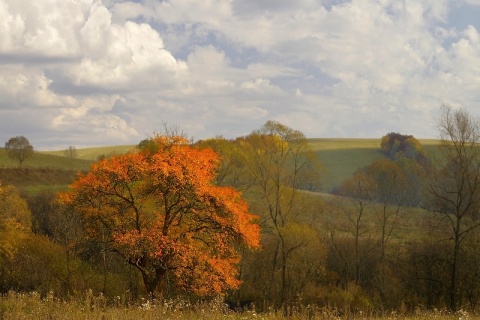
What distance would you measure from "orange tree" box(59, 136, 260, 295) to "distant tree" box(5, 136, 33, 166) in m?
74.4

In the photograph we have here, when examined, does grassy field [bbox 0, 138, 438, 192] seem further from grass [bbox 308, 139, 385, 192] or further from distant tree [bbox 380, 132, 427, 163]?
distant tree [bbox 380, 132, 427, 163]

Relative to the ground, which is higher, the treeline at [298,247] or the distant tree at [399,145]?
the distant tree at [399,145]

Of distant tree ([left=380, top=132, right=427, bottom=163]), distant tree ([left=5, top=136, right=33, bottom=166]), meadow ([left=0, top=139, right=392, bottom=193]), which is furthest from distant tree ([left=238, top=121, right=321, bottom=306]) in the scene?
distant tree ([left=380, top=132, right=427, bottom=163])

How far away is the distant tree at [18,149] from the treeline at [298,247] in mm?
46178

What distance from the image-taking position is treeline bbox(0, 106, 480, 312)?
4047cm

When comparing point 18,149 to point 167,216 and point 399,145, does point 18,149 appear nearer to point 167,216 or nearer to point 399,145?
point 167,216

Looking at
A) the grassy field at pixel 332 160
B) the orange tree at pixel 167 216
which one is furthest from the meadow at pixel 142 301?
the orange tree at pixel 167 216

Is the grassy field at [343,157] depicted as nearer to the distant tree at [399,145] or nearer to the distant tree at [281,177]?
the distant tree at [399,145]

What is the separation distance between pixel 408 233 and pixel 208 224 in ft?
160

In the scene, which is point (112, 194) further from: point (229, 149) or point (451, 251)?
point (451, 251)

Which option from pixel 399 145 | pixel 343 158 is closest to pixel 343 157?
pixel 343 158

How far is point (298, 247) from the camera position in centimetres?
5216

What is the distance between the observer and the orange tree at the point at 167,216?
33406 mm

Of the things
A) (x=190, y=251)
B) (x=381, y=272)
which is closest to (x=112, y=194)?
(x=190, y=251)
